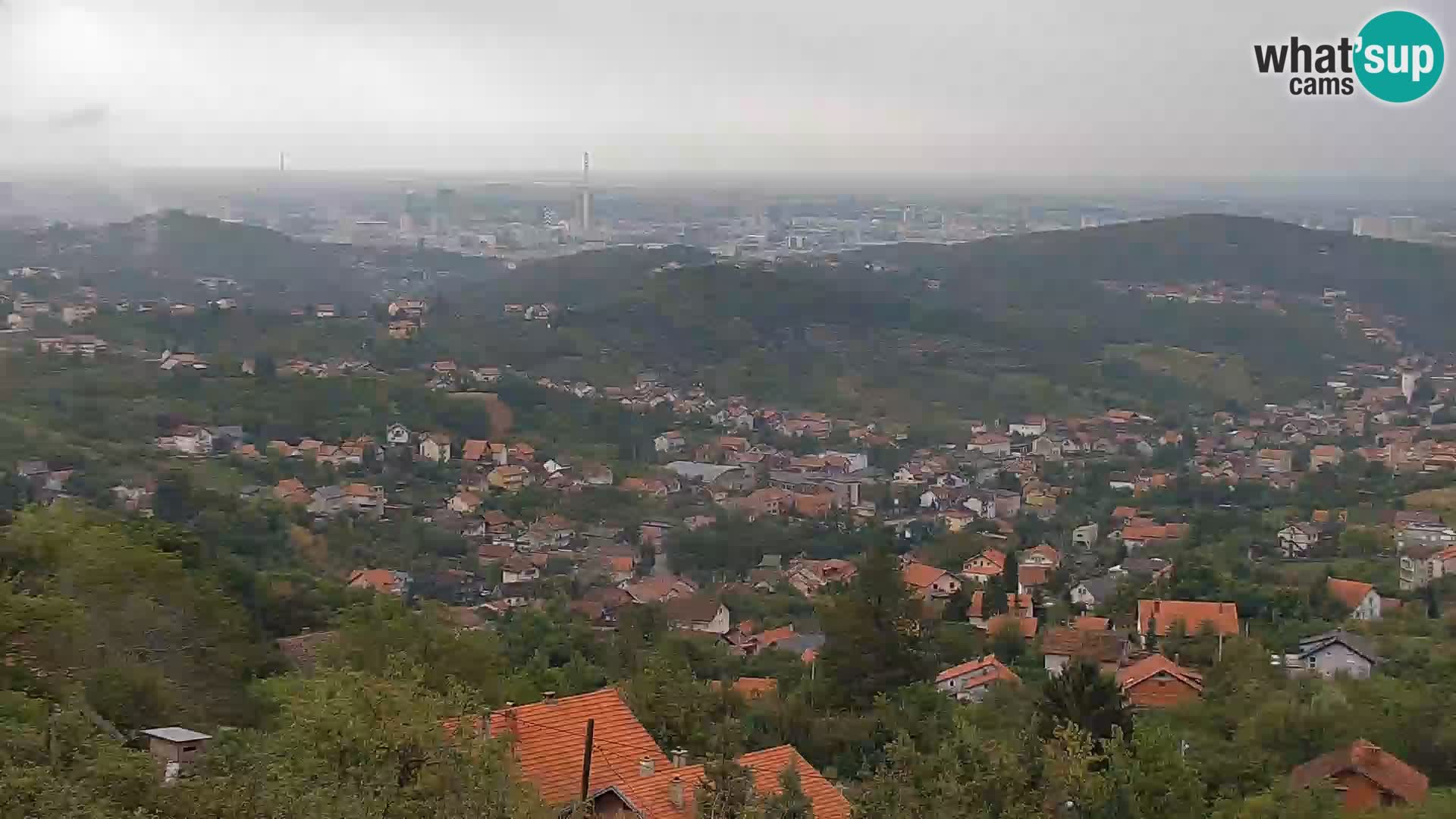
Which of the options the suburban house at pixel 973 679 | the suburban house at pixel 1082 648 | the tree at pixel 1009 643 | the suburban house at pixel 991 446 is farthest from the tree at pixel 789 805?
the suburban house at pixel 991 446

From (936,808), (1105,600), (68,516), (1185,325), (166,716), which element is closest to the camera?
(936,808)

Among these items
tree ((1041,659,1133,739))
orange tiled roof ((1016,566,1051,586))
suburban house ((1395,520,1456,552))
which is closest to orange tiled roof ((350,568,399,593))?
orange tiled roof ((1016,566,1051,586))

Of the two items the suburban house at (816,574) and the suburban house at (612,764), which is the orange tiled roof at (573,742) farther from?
the suburban house at (816,574)

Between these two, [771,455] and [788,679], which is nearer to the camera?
[788,679]

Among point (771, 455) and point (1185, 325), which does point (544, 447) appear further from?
point (1185, 325)

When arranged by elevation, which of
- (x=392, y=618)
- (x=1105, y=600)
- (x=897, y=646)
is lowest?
(x=1105, y=600)

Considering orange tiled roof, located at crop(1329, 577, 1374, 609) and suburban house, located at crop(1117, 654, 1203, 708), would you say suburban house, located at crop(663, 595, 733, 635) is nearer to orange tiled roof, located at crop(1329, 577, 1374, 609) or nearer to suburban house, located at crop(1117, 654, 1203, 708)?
suburban house, located at crop(1117, 654, 1203, 708)

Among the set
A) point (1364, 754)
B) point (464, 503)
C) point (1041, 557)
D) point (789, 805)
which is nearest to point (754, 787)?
point (789, 805)

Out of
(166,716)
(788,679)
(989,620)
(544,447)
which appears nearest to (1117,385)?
(544,447)
